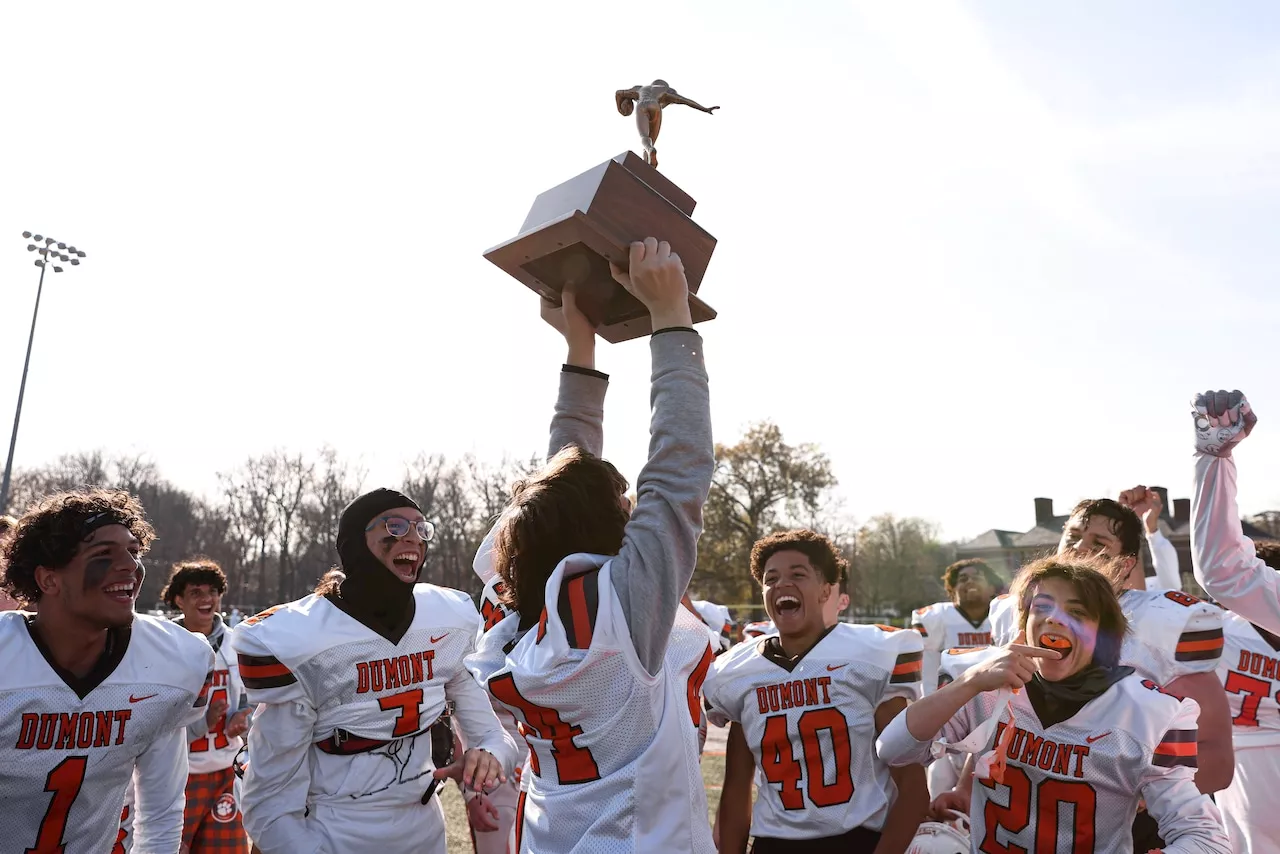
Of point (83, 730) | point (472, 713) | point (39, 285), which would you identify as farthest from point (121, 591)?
point (39, 285)

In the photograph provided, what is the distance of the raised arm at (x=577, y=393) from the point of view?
10.2ft

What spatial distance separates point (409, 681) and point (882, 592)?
5577cm

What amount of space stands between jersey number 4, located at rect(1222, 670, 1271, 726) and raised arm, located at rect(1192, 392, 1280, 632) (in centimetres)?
134

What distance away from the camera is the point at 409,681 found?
3.91 metres

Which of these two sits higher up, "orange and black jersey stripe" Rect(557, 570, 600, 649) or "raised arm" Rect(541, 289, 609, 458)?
"raised arm" Rect(541, 289, 609, 458)

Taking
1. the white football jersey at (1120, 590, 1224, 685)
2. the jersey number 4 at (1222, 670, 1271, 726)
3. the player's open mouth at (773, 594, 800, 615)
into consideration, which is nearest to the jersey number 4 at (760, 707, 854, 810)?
the player's open mouth at (773, 594, 800, 615)

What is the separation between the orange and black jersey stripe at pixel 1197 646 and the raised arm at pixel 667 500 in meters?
3.30

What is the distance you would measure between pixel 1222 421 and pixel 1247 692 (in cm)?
231

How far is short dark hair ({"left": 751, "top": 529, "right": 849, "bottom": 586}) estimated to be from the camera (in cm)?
442

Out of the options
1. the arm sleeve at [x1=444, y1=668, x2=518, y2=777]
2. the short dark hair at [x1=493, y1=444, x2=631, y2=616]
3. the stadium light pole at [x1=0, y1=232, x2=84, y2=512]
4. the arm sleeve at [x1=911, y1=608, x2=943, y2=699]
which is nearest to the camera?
the short dark hair at [x1=493, y1=444, x2=631, y2=616]

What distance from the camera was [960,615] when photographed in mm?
9680

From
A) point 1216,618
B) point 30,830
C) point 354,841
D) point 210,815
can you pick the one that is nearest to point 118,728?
point 30,830

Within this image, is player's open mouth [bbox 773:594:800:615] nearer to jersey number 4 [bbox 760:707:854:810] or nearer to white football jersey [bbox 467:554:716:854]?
jersey number 4 [bbox 760:707:854:810]

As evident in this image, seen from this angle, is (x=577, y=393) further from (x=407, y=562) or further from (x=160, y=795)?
(x=160, y=795)
